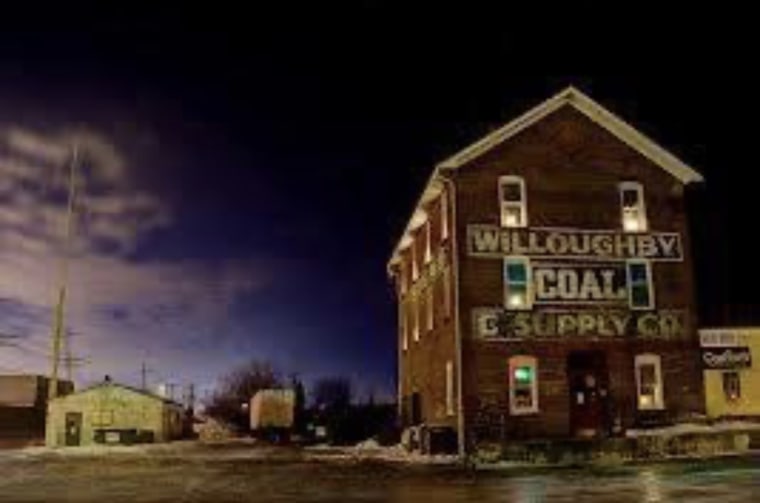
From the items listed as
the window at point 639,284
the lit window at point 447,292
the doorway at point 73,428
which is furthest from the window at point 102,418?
the window at point 639,284

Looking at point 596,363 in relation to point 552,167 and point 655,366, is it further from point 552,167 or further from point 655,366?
point 552,167

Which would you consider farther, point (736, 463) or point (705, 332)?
point (705, 332)

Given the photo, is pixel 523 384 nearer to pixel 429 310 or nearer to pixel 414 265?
pixel 429 310

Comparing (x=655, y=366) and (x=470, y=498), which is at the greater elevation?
(x=655, y=366)

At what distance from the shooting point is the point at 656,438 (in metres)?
25.9

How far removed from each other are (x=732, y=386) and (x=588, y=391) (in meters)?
7.27

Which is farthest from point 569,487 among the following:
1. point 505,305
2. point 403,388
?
point 403,388

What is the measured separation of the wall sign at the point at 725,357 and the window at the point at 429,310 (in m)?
9.91

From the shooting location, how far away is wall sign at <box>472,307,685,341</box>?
2878 cm

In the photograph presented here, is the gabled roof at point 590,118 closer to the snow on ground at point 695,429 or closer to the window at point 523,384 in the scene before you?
the window at point 523,384

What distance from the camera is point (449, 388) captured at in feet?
99.0

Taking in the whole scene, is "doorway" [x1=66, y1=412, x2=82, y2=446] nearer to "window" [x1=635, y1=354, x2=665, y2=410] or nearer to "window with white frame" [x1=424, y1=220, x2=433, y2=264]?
"window with white frame" [x1=424, y1=220, x2=433, y2=264]

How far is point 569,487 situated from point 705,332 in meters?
17.4

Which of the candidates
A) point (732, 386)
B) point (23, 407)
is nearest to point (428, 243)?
point (732, 386)
